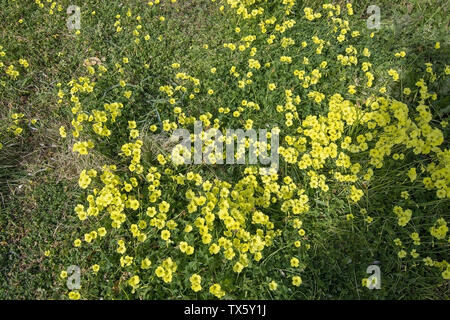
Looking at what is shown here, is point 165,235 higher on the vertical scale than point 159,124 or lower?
lower

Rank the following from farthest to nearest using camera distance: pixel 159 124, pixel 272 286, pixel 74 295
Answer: pixel 159 124 → pixel 272 286 → pixel 74 295

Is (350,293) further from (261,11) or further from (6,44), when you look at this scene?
(6,44)

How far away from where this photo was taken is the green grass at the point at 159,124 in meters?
2.78

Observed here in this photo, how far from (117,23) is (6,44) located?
4.03 ft

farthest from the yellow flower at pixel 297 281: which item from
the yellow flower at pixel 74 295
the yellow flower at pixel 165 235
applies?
the yellow flower at pixel 74 295

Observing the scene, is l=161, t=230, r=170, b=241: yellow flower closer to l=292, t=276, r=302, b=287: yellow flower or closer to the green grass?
the green grass

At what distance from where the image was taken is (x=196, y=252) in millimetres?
2789

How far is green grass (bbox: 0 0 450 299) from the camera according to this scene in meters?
2.78

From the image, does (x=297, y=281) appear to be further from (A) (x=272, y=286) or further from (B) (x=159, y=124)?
(B) (x=159, y=124)

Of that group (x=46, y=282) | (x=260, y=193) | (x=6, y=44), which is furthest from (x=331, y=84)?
(x=6, y=44)

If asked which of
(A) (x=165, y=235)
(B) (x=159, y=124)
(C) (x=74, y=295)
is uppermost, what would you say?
(B) (x=159, y=124)

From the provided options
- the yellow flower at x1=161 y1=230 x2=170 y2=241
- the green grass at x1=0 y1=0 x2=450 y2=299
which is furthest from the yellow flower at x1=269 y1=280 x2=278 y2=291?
the yellow flower at x1=161 y1=230 x2=170 y2=241

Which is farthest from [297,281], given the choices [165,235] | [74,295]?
[74,295]

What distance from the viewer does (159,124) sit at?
3492 millimetres
